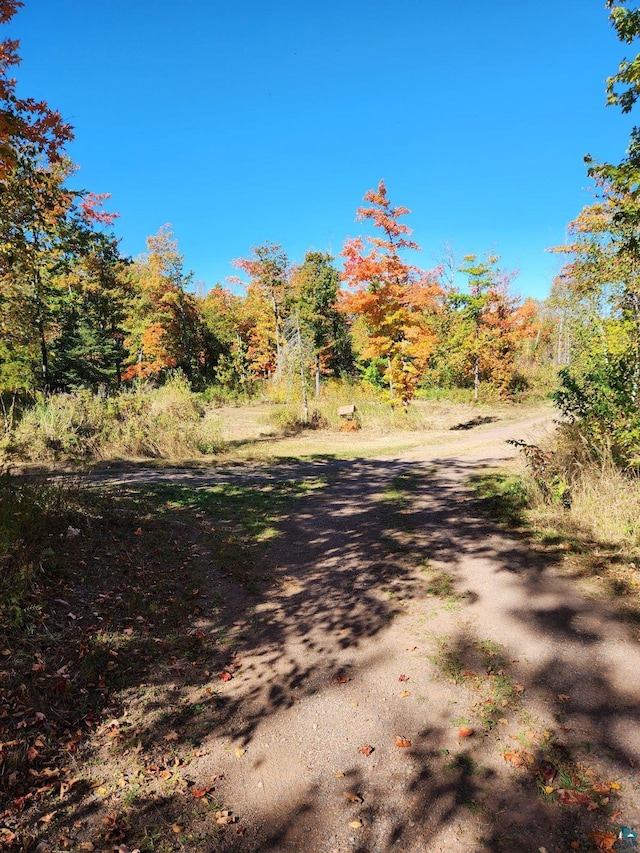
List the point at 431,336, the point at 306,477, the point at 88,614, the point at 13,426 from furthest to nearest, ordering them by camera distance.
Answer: the point at 431,336
the point at 13,426
the point at 306,477
the point at 88,614

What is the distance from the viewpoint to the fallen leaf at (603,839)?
2.12m

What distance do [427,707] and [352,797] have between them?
2.71ft

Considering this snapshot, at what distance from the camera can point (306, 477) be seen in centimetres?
1036

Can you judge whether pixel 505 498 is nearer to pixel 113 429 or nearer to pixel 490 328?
pixel 113 429

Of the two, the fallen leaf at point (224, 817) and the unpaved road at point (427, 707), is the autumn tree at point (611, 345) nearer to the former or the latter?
the unpaved road at point (427, 707)

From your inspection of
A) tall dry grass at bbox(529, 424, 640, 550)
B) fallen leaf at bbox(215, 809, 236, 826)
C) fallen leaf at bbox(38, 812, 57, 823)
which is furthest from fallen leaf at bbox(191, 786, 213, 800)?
tall dry grass at bbox(529, 424, 640, 550)

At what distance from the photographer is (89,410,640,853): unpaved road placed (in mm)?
2363

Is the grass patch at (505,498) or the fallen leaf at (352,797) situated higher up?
the grass patch at (505,498)

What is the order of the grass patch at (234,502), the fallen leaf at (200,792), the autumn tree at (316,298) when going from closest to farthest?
the fallen leaf at (200,792), the grass patch at (234,502), the autumn tree at (316,298)

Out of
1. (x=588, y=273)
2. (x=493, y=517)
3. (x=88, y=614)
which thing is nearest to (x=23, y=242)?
(x=88, y=614)

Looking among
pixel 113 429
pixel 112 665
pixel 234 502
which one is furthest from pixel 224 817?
pixel 113 429

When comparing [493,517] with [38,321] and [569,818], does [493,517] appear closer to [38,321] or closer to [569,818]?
[569,818]

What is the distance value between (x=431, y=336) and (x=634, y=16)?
12957mm

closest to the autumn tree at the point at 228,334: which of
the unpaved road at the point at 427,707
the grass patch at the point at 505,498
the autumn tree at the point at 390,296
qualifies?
the autumn tree at the point at 390,296
